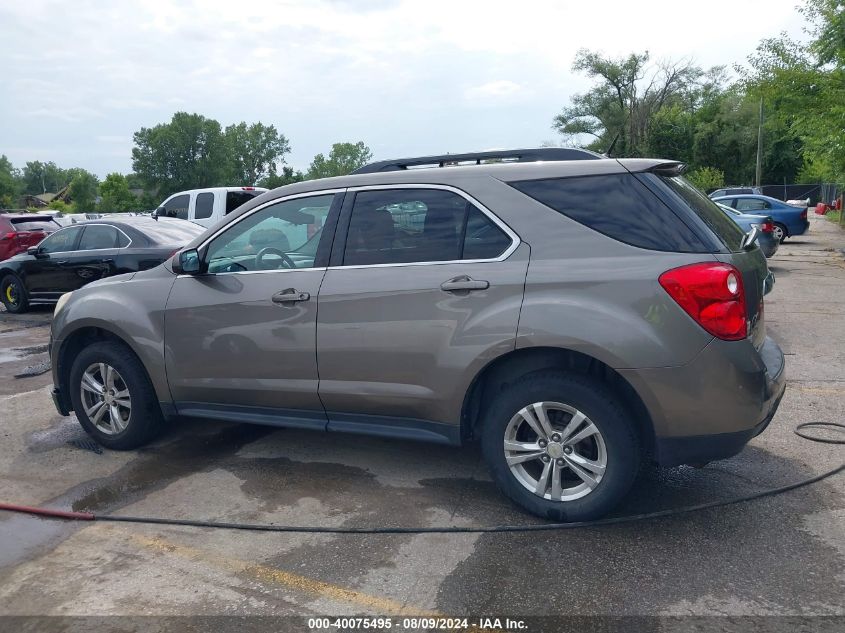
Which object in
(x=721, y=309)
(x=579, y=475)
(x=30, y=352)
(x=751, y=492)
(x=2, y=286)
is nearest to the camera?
(x=721, y=309)

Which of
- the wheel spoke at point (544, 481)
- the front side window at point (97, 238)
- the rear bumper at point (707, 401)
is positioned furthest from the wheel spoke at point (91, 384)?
the front side window at point (97, 238)

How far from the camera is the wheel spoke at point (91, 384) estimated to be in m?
5.28

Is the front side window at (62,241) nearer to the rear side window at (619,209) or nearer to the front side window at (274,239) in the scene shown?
the front side window at (274,239)

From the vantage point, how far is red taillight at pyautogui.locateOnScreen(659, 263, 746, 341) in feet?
11.5

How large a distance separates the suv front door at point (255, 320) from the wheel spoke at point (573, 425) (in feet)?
4.86

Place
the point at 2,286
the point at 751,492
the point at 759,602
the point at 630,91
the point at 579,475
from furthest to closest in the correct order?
the point at 630,91 < the point at 2,286 < the point at 751,492 < the point at 579,475 < the point at 759,602

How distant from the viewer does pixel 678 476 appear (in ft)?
14.6

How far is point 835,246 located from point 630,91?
39272 mm

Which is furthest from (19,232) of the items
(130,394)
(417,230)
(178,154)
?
(178,154)

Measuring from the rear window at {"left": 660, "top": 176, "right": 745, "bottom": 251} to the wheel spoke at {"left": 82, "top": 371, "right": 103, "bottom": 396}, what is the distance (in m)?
3.93

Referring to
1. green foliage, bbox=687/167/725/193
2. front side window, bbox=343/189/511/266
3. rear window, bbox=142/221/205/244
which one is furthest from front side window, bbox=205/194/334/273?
green foliage, bbox=687/167/725/193

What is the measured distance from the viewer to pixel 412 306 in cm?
407

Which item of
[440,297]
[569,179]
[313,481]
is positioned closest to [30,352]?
[313,481]

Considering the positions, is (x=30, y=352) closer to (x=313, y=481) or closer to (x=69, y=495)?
(x=69, y=495)
